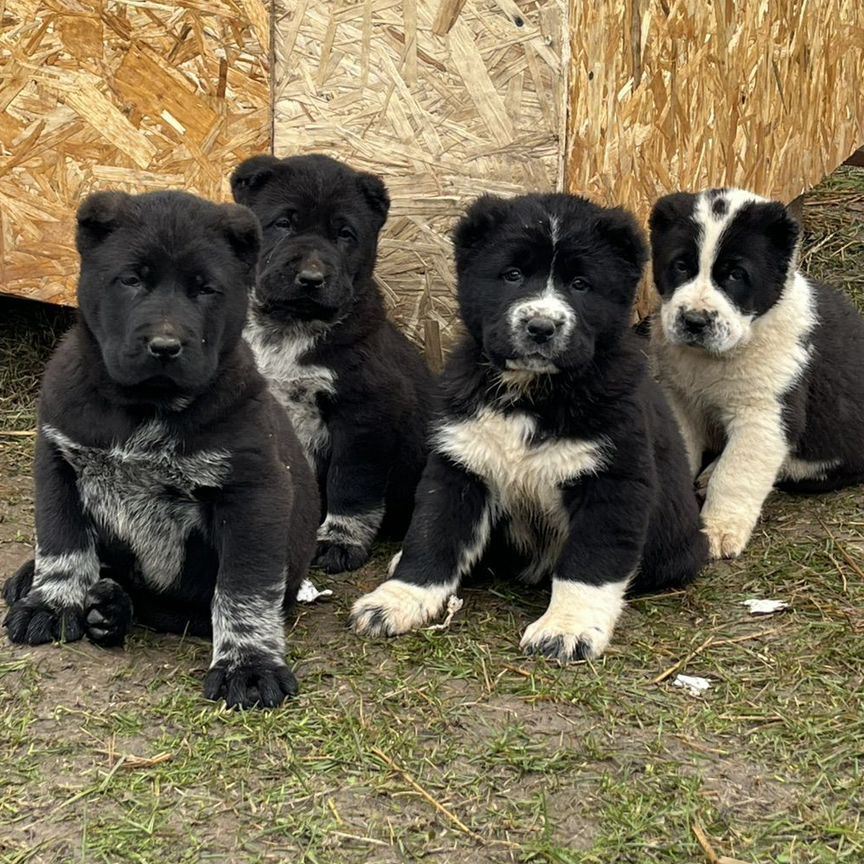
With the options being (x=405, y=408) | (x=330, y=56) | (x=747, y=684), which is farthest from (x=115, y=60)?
(x=747, y=684)

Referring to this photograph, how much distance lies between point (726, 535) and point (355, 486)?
6.41 ft

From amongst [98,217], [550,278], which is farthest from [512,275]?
[98,217]

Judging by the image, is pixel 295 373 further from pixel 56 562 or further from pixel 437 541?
pixel 56 562

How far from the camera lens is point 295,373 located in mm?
6832

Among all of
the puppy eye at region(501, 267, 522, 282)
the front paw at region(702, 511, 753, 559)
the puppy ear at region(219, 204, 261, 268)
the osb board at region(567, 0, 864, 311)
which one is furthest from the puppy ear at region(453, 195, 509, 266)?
the front paw at region(702, 511, 753, 559)

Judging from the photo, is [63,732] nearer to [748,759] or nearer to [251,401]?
[251,401]

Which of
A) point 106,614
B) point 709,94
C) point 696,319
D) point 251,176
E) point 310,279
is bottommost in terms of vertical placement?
point 106,614

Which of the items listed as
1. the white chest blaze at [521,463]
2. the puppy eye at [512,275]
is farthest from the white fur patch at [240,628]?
the puppy eye at [512,275]

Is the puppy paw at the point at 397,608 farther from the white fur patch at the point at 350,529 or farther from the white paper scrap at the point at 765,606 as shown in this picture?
the white paper scrap at the point at 765,606

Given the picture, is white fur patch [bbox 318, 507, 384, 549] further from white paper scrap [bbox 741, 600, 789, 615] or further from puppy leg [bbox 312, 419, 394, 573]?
white paper scrap [bbox 741, 600, 789, 615]

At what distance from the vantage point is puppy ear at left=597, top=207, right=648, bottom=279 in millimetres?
5781

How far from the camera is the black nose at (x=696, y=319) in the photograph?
6.98 metres

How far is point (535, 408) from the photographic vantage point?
5.91 meters

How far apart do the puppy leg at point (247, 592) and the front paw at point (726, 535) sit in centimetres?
261
